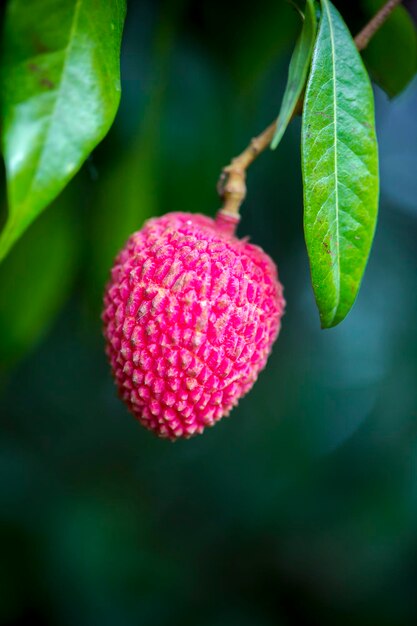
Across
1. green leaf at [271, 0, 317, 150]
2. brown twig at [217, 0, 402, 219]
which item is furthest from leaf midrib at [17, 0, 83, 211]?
brown twig at [217, 0, 402, 219]

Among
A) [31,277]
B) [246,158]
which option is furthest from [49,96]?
[31,277]

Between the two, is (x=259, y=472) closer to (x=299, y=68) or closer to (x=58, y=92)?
(x=299, y=68)

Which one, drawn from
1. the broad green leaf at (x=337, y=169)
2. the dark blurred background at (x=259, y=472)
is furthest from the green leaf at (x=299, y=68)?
the dark blurred background at (x=259, y=472)

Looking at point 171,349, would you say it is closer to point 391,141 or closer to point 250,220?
point 250,220

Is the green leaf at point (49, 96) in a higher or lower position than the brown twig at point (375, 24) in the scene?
lower

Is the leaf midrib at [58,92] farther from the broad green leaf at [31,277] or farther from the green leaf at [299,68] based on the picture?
the broad green leaf at [31,277]

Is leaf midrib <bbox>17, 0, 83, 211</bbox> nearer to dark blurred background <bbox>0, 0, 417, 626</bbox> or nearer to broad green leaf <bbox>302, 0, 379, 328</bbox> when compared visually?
broad green leaf <bbox>302, 0, 379, 328</bbox>

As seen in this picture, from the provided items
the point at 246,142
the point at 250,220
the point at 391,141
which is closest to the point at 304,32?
the point at 246,142
